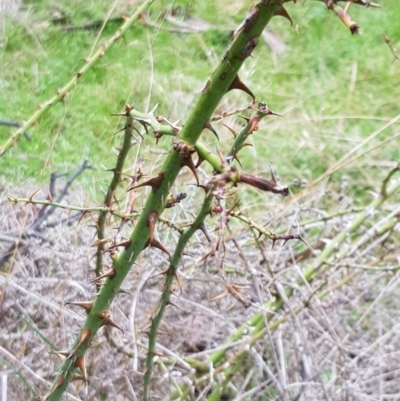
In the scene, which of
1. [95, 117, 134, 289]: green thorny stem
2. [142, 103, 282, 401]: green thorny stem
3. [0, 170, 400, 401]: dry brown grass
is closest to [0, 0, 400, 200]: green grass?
[0, 170, 400, 401]: dry brown grass

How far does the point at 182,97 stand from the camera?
220cm

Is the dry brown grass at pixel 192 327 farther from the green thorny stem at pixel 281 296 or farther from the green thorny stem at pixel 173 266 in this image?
the green thorny stem at pixel 173 266

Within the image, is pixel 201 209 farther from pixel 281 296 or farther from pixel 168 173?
pixel 281 296

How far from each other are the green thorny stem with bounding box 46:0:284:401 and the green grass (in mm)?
1201

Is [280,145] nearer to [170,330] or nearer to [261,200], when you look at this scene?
[261,200]

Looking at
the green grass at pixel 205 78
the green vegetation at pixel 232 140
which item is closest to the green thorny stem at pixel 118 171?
the green vegetation at pixel 232 140

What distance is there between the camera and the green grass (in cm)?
208

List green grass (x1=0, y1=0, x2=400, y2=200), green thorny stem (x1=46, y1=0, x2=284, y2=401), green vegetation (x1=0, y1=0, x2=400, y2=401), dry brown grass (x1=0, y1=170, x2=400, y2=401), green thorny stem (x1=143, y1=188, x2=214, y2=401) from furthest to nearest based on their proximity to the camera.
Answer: green grass (x1=0, y1=0, x2=400, y2=200)
green vegetation (x1=0, y1=0, x2=400, y2=401)
dry brown grass (x1=0, y1=170, x2=400, y2=401)
green thorny stem (x1=143, y1=188, x2=214, y2=401)
green thorny stem (x1=46, y1=0, x2=284, y2=401)

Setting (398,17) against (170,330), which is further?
(398,17)

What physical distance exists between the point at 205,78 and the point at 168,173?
188 centimetres

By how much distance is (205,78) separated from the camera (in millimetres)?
2338

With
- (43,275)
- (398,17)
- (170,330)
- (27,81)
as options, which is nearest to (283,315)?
(170,330)

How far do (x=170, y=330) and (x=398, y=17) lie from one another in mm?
2054

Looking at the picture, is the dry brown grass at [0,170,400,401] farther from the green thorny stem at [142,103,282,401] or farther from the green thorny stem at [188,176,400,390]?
the green thorny stem at [142,103,282,401]
